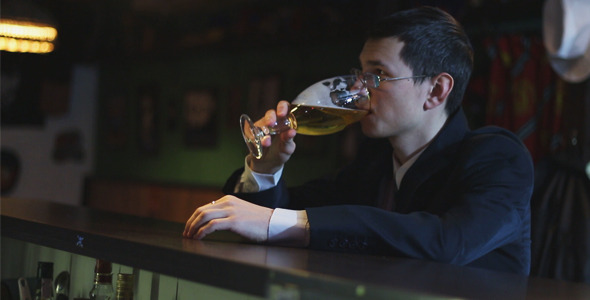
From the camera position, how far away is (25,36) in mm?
5328

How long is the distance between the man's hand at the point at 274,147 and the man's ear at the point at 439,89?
1.21ft

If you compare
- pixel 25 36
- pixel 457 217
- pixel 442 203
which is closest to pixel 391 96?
pixel 442 203

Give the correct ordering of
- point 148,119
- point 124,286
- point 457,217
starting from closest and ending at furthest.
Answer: point 124,286 → point 457,217 → point 148,119

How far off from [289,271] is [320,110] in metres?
0.85

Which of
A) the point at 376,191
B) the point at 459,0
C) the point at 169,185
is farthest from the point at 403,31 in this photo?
the point at 169,185

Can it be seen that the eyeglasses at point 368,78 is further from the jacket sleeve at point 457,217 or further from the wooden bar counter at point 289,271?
the wooden bar counter at point 289,271

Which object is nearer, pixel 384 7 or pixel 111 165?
pixel 384 7

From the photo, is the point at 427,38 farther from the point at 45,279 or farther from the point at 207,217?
the point at 45,279

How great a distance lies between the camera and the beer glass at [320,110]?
1.58m

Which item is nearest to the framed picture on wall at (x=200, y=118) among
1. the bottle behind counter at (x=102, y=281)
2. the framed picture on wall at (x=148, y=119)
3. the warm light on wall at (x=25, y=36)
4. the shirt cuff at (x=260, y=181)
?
the framed picture on wall at (x=148, y=119)

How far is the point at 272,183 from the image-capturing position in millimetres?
1804

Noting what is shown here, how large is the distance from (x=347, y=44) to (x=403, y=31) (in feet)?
9.27

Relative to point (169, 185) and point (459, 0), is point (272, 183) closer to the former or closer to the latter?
point (459, 0)

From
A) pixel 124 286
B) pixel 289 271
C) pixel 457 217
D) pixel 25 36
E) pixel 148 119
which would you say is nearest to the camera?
pixel 289 271
